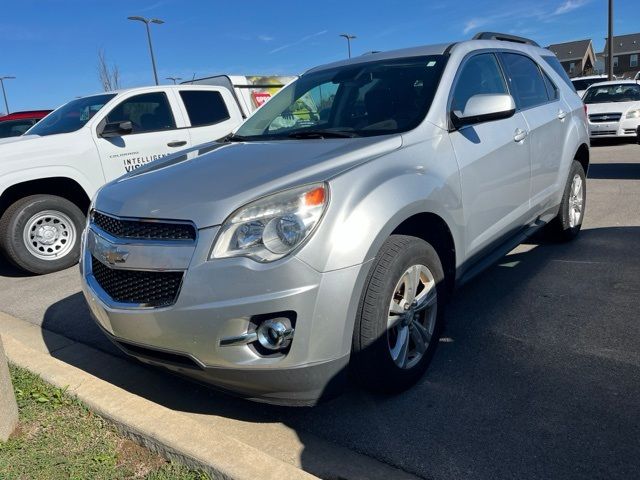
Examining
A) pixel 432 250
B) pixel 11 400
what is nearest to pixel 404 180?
pixel 432 250

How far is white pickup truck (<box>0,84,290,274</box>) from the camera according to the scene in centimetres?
539

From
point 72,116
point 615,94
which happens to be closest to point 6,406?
point 72,116

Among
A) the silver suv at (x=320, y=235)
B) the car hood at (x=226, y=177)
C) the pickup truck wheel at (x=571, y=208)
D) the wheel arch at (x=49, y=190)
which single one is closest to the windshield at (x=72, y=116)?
the wheel arch at (x=49, y=190)

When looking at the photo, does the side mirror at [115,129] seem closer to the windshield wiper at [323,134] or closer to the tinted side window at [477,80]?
the windshield wiper at [323,134]

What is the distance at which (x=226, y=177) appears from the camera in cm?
263

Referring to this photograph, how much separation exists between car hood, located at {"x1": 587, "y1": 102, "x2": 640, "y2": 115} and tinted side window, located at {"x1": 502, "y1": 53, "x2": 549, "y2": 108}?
392 inches

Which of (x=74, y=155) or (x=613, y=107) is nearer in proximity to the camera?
(x=74, y=155)

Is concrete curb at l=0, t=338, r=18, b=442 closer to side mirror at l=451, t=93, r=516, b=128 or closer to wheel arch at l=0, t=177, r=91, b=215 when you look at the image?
side mirror at l=451, t=93, r=516, b=128

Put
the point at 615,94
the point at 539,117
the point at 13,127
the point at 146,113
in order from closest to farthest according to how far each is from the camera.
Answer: the point at 539,117 < the point at 146,113 < the point at 13,127 < the point at 615,94

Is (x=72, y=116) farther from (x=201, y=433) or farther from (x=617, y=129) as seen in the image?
(x=617, y=129)

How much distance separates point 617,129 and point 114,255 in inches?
532

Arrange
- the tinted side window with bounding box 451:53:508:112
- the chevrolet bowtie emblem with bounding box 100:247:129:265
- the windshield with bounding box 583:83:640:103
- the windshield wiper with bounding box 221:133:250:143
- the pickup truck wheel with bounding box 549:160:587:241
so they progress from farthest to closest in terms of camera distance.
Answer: the windshield with bounding box 583:83:640:103
the pickup truck wheel with bounding box 549:160:587:241
the windshield wiper with bounding box 221:133:250:143
the tinted side window with bounding box 451:53:508:112
the chevrolet bowtie emblem with bounding box 100:247:129:265

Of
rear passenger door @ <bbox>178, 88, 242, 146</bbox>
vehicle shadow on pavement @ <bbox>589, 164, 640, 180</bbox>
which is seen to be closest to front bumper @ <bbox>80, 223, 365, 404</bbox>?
rear passenger door @ <bbox>178, 88, 242, 146</bbox>

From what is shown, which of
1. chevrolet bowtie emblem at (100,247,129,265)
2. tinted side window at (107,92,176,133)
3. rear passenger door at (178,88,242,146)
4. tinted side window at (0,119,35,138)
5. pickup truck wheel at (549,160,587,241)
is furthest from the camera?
tinted side window at (0,119,35,138)
